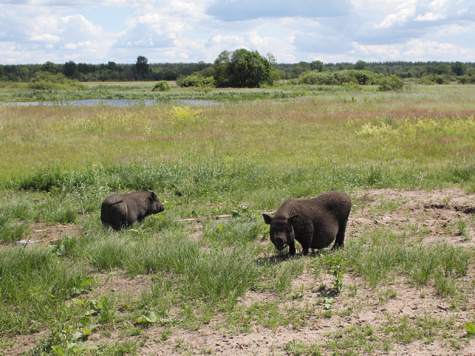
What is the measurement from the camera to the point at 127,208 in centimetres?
750

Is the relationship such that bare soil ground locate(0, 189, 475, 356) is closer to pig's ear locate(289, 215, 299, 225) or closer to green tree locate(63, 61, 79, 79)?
pig's ear locate(289, 215, 299, 225)

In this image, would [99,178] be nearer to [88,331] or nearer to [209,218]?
[209,218]

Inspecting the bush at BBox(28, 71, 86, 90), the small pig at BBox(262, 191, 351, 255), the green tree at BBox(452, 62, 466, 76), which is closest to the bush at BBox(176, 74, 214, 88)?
the bush at BBox(28, 71, 86, 90)

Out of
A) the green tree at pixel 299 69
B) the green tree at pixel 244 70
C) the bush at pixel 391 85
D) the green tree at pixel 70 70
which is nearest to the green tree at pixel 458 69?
the green tree at pixel 299 69

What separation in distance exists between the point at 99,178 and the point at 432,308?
28.4 ft

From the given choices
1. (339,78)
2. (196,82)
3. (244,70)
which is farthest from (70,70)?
(339,78)

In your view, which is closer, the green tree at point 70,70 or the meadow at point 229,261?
the meadow at point 229,261

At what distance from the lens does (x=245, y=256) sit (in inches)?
232

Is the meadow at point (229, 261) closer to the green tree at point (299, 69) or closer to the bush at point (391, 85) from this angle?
the bush at point (391, 85)

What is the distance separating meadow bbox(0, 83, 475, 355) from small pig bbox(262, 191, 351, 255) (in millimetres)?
305

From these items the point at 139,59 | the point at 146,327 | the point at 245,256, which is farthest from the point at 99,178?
the point at 139,59

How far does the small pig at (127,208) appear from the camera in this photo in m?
7.29

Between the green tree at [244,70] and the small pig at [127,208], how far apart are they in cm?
7969

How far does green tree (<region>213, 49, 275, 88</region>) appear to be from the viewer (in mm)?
85062
